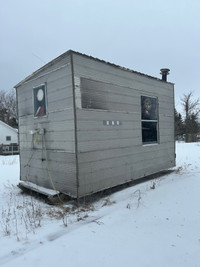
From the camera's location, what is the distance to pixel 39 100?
4.84 m

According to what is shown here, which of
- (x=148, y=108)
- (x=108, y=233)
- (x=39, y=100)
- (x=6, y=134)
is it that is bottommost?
(x=108, y=233)

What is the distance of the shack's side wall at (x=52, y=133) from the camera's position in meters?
4.06


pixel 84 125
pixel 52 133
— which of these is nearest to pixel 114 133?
pixel 84 125

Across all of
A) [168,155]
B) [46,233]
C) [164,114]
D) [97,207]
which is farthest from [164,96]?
[46,233]

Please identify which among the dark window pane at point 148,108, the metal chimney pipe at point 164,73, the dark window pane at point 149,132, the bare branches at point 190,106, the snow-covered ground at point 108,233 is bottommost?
the snow-covered ground at point 108,233

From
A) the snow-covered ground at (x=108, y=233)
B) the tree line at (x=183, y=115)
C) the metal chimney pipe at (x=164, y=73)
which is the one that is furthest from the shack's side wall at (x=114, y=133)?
the tree line at (x=183, y=115)

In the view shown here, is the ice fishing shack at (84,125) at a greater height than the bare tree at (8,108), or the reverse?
the bare tree at (8,108)

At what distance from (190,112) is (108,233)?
104ft

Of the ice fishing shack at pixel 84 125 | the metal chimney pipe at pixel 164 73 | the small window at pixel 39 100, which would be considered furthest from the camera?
the metal chimney pipe at pixel 164 73

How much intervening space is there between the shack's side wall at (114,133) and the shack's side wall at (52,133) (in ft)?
0.74

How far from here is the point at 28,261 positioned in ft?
7.13

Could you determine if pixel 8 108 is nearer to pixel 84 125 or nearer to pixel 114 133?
pixel 114 133

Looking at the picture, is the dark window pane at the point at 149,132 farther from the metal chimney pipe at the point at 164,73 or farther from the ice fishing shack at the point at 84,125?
the metal chimney pipe at the point at 164,73

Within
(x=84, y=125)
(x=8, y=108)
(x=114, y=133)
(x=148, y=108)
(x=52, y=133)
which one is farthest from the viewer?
(x=8, y=108)
